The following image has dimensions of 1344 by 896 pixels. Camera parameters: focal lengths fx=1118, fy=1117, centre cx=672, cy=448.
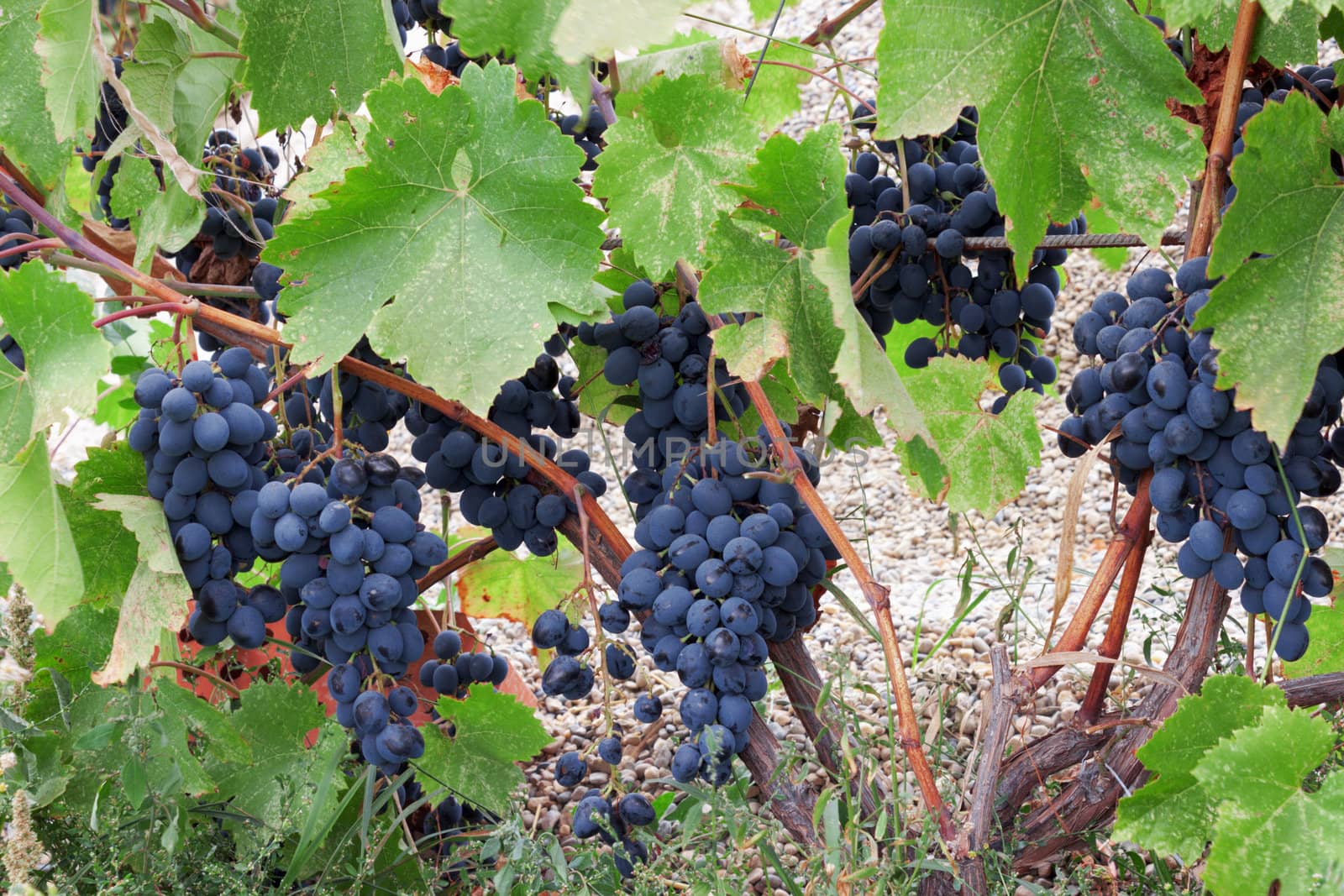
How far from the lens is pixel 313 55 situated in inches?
46.0

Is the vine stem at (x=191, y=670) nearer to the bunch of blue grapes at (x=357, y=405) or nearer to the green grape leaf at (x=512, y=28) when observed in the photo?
the bunch of blue grapes at (x=357, y=405)

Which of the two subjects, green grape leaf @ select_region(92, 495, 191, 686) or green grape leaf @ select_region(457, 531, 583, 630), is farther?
green grape leaf @ select_region(457, 531, 583, 630)

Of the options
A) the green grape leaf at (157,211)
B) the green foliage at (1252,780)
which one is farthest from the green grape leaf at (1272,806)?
the green grape leaf at (157,211)

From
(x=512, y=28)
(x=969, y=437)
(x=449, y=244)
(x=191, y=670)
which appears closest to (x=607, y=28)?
(x=512, y=28)

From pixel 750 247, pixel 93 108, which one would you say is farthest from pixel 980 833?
pixel 93 108

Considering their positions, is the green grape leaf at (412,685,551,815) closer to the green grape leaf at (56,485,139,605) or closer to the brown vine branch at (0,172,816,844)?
the brown vine branch at (0,172,816,844)

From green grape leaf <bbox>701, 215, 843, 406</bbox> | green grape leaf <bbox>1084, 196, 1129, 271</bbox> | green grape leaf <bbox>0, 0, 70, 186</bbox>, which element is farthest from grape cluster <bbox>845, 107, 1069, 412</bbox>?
green grape leaf <bbox>0, 0, 70, 186</bbox>

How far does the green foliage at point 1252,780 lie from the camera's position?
916 millimetres

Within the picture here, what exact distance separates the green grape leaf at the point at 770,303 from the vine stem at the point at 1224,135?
0.36 meters

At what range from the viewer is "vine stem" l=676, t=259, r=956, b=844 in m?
0.98

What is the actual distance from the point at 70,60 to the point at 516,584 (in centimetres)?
87

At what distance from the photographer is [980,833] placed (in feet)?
3.28

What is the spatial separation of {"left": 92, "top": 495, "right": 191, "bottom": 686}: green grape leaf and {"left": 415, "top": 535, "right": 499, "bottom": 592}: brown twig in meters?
0.28

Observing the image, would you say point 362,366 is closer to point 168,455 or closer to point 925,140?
point 168,455
